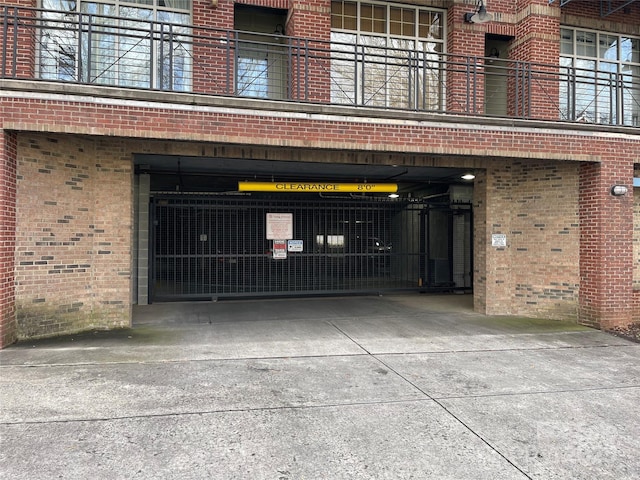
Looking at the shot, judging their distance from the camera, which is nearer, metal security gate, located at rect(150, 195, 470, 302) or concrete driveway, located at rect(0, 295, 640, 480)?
concrete driveway, located at rect(0, 295, 640, 480)

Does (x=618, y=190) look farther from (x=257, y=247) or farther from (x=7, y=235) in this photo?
(x=7, y=235)

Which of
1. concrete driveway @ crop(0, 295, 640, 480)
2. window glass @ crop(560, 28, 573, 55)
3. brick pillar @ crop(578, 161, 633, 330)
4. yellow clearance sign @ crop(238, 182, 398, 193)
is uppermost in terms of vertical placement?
window glass @ crop(560, 28, 573, 55)

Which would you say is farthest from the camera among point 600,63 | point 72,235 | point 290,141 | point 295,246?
point 295,246

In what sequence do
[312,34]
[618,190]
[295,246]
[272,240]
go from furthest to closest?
[272,240], [295,246], [312,34], [618,190]

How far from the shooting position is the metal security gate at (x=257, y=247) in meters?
11.2

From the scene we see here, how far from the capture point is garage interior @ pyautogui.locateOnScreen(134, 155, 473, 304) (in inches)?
419

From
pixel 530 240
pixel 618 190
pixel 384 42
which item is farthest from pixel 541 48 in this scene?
pixel 530 240

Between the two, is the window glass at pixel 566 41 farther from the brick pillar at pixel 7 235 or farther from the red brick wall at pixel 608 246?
the brick pillar at pixel 7 235

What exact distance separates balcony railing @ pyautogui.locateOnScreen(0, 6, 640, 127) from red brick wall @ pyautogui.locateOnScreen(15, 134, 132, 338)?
131 cm

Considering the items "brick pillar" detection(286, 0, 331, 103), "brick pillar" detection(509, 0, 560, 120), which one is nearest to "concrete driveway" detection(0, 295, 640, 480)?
"brick pillar" detection(286, 0, 331, 103)

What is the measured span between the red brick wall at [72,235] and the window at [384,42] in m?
4.68

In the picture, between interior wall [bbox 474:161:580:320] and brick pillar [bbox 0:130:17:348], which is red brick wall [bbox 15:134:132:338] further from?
interior wall [bbox 474:161:580:320]

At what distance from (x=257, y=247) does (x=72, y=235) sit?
4.91 meters

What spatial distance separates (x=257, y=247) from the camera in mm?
11766
